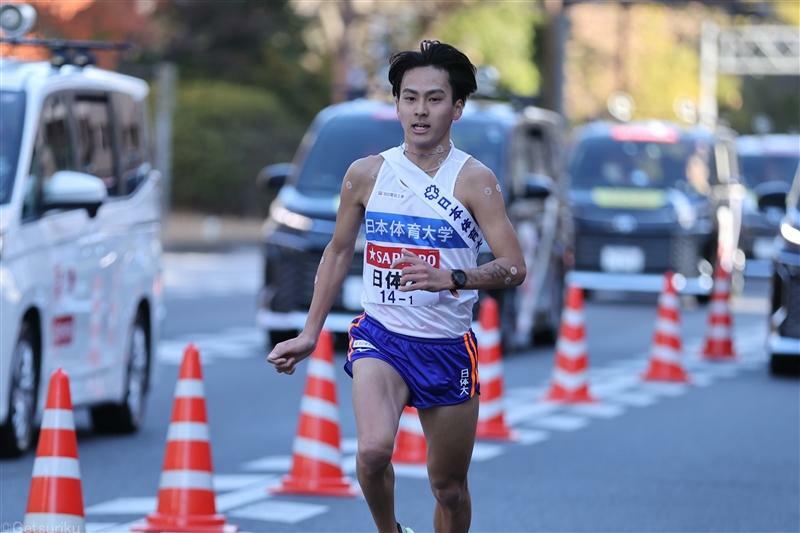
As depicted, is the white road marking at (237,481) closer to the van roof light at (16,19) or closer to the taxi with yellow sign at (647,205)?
the van roof light at (16,19)

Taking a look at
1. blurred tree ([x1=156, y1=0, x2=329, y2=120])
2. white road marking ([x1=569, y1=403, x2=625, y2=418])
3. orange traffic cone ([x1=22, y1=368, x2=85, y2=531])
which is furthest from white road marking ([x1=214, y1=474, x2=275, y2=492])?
blurred tree ([x1=156, y1=0, x2=329, y2=120])

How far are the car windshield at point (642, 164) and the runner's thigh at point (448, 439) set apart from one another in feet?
66.3

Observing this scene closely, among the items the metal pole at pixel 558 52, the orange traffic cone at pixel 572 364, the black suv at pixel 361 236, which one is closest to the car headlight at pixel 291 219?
the black suv at pixel 361 236

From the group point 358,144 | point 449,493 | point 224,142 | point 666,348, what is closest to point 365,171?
point 449,493

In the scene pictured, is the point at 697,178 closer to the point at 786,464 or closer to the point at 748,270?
the point at 748,270

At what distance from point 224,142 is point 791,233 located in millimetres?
30525

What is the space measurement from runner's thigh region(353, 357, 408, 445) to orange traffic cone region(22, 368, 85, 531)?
1.31 meters

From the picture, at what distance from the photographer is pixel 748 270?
31453 millimetres

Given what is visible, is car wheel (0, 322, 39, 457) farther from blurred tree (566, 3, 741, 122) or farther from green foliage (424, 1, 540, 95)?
blurred tree (566, 3, 741, 122)

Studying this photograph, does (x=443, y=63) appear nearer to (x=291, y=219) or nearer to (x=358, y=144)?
(x=291, y=219)

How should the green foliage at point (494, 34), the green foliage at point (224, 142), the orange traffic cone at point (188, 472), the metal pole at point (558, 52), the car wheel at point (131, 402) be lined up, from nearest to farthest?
the orange traffic cone at point (188, 472), the car wheel at point (131, 402), the metal pole at point (558, 52), the green foliage at point (224, 142), the green foliage at point (494, 34)

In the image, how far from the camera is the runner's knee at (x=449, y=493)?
7.04 meters

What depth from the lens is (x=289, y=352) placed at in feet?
22.7

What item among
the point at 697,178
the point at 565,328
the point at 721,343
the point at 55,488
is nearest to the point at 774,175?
the point at 697,178
